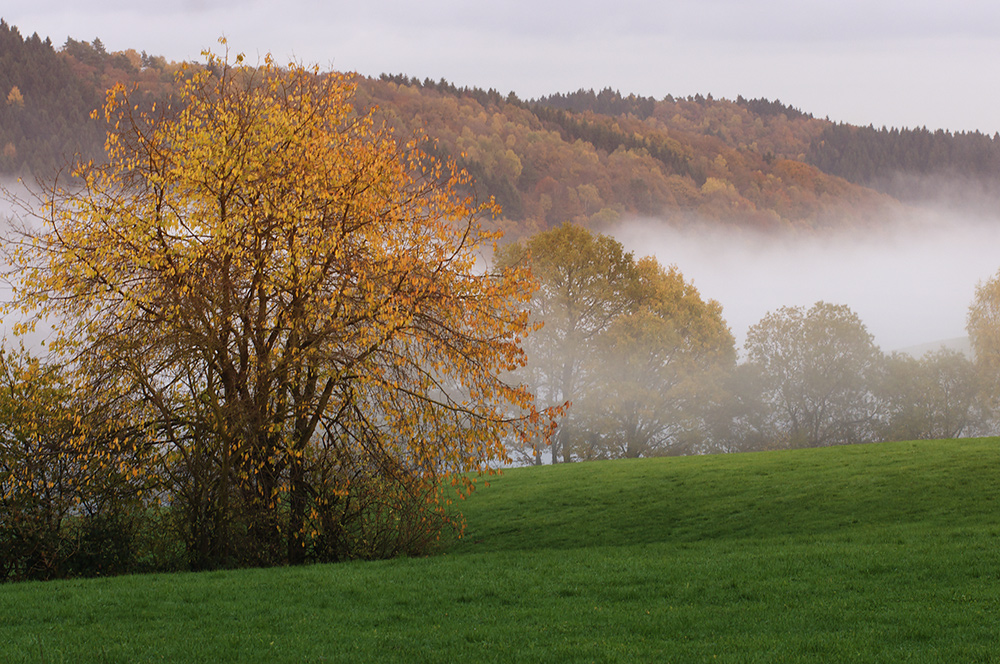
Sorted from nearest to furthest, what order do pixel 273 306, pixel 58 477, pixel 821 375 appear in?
1. pixel 58 477
2. pixel 273 306
3. pixel 821 375

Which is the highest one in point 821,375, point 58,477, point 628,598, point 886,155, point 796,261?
point 886,155

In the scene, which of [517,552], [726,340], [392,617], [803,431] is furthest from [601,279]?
[392,617]

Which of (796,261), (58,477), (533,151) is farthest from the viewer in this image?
(796,261)

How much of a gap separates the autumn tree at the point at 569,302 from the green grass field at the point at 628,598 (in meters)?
23.3

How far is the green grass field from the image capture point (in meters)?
10.5

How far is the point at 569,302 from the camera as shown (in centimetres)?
4684

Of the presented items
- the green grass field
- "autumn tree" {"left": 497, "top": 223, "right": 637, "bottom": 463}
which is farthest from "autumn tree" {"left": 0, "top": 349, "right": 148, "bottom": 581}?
"autumn tree" {"left": 497, "top": 223, "right": 637, "bottom": 463}

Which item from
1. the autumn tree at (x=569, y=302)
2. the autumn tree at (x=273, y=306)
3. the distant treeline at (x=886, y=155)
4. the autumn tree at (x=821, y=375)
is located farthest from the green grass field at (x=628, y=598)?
the distant treeline at (x=886, y=155)

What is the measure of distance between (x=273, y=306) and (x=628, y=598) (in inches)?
401

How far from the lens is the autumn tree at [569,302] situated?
46.3 m

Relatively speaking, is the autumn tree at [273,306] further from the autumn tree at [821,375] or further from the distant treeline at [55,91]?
the distant treeline at [55,91]

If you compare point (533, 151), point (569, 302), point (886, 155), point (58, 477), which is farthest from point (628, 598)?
point (886, 155)

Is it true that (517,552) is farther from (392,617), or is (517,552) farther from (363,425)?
(392,617)

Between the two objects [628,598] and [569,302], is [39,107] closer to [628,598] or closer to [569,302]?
[569,302]
